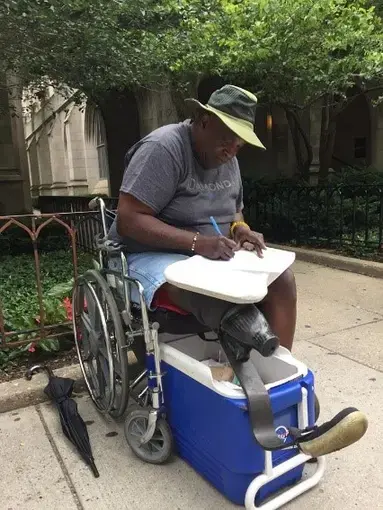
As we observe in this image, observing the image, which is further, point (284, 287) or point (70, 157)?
point (70, 157)

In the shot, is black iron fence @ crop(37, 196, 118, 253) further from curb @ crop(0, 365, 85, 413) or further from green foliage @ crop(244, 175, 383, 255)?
green foliage @ crop(244, 175, 383, 255)

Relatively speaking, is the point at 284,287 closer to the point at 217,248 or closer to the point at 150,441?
the point at 217,248

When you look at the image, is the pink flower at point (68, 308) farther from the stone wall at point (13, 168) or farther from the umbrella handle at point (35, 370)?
the stone wall at point (13, 168)

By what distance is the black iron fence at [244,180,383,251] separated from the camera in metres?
6.96

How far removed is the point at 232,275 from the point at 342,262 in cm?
457

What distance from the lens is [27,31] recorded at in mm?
4941

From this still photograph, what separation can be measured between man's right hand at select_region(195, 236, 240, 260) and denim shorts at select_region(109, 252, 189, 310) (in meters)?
0.16

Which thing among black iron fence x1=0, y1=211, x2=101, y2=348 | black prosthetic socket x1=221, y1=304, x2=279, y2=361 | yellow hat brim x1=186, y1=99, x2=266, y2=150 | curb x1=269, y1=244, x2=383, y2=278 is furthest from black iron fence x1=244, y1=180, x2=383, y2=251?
black prosthetic socket x1=221, y1=304, x2=279, y2=361

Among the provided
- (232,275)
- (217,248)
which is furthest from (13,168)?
(232,275)

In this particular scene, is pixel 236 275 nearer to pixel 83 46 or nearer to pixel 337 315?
pixel 337 315

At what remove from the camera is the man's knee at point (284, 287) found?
213 cm

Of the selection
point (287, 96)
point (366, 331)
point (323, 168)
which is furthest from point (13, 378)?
point (323, 168)

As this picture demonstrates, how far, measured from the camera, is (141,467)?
2223 mm

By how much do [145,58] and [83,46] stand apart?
854 mm
